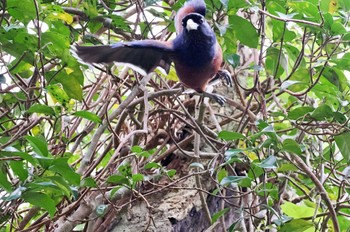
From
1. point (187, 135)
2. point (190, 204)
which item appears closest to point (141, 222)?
point (190, 204)

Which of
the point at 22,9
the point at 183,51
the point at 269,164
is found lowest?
the point at 269,164

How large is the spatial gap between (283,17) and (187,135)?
0.49m

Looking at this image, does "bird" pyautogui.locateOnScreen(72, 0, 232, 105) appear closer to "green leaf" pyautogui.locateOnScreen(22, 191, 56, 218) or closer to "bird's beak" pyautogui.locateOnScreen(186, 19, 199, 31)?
"bird's beak" pyautogui.locateOnScreen(186, 19, 199, 31)

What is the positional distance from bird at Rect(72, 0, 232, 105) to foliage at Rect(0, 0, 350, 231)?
0.15 meters

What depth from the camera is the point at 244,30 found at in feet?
3.60

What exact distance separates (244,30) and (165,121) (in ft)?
1.33

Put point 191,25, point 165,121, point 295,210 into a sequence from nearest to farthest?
point 191,25
point 295,210
point 165,121

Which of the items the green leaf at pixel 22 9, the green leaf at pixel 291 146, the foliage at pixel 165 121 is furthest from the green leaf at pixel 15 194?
the green leaf at pixel 291 146

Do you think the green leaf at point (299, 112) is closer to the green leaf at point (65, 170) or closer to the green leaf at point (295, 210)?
the green leaf at point (295, 210)

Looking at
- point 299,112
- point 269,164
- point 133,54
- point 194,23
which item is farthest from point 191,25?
point 299,112

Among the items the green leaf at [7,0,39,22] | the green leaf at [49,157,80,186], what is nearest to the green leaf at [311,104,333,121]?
the green leaf at [49,157,80,186]

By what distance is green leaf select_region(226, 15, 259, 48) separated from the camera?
108 centimetres

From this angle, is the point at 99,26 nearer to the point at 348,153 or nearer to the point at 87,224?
the point at 87,224

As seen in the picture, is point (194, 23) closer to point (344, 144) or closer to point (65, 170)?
point (65, 170)
